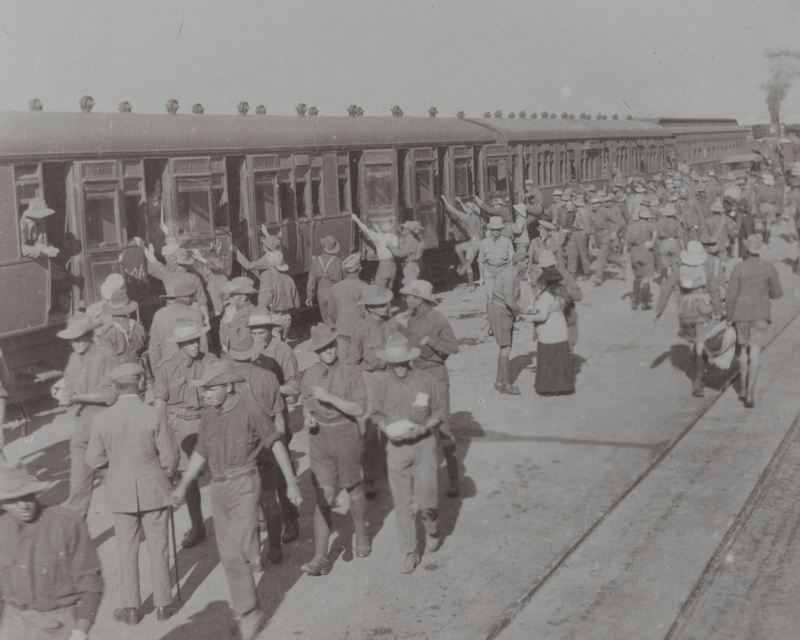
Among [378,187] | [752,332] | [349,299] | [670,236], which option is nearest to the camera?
[752,332]

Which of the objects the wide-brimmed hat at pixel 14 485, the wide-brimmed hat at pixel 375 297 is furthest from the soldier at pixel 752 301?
the wide-brimmed hat at pixel 14 485

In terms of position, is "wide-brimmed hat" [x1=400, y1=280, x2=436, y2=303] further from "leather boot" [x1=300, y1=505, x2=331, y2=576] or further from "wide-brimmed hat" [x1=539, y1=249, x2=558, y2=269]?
"wide-brimmed hat" [x1=539, y1=249, x2=558, y2=269]

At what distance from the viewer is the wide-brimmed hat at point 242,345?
637cm

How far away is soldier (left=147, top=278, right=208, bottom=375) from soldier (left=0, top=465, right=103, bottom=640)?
138 inches

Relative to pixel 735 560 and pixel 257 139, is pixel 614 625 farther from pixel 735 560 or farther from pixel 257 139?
pixel 257 139

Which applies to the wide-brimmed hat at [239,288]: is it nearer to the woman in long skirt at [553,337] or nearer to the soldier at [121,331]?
the soldier at [121,331]

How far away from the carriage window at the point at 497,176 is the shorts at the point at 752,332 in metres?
11.7

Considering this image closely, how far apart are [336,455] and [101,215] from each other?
6394mm

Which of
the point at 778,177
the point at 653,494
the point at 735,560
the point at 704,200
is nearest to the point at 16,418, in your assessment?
the point at 653,494

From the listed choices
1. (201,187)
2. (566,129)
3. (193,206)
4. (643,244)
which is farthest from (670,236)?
(566,129)

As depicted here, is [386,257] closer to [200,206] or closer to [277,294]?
[200,206]

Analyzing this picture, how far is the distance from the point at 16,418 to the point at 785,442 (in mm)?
8061

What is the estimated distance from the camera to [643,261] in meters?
15.4

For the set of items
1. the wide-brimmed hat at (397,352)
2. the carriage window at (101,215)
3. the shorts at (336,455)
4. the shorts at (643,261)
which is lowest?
the shorts at (336,455)
